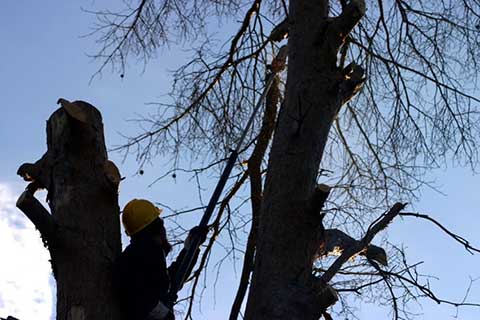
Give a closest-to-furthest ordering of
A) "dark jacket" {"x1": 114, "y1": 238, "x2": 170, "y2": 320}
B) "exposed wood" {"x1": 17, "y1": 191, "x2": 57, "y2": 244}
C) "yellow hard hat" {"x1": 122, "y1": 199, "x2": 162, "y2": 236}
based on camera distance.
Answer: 1. "exposed wood" {"x1": 17, "y1": 191, "x2": 57, "y2": 244}
2. "dark jacket" {"x1": 114, "y1": 238, "x2": 170, "y2": 320}
3. "yellow hard hat" {"x1": 122, "y1": 199, "x2": 162, "y2": 236}

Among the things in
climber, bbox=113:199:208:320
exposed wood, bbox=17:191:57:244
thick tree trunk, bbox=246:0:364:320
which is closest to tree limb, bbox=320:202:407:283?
thick tree trunk, bbox=246:0:364:320

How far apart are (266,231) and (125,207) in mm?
748

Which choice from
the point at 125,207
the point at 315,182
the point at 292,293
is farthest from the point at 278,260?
the point at 125,207

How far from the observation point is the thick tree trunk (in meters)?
3.65

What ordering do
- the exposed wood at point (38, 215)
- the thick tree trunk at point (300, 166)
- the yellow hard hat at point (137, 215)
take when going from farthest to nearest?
the yellow hard hat at point (137, 215) → the thick tree trunk at point (300, 166) → the exposed wood at point (38, 215)

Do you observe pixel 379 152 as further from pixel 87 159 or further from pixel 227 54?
pixel 87 159

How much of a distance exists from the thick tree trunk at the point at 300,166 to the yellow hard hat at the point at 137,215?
1.91 feet

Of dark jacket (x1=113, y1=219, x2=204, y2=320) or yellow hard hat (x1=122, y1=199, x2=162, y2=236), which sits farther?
yellow hard hat (x1=122, y1=199, x2=162, y2=236)

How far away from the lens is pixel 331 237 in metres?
4.31

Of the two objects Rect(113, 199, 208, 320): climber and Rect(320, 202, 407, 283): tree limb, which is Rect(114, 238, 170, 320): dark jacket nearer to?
Rect(113, 199, 208, 320): climber

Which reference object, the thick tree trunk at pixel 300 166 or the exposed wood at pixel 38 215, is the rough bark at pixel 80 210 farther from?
the thick tree trunk at pixel 300 166

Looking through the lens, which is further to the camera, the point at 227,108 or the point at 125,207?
the point at 227,108

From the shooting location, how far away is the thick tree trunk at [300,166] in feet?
12.0

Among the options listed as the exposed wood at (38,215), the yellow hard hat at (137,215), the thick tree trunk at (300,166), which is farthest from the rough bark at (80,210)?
the thick tree trunk at (300,166)
